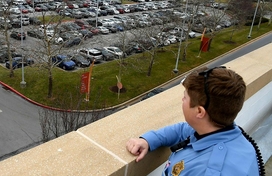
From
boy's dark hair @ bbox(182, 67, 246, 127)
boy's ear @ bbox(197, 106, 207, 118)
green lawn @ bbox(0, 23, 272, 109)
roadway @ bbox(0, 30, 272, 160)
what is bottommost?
roadway @ bbox(0, 30, 272, 160)

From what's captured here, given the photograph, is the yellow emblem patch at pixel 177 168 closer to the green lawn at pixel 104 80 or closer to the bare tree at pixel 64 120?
the bare tree at pixel 64 120

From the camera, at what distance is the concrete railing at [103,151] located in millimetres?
2066

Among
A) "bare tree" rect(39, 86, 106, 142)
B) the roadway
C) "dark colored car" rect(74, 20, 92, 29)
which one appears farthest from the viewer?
"dark colored car" rect(74, 20, 92, 29)

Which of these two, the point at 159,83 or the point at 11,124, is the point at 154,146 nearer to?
the point at 11,124

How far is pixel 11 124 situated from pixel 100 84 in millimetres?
7191

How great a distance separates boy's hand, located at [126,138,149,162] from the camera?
7.47 feet

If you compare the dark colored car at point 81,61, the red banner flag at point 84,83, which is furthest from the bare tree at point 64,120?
the dark colored car at point 81,61

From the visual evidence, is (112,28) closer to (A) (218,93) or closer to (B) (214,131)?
(B) (214,131)

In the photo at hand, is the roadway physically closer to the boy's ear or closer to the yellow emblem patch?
the yellow emblem patch

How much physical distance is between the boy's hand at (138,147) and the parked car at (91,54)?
25984 millimetres

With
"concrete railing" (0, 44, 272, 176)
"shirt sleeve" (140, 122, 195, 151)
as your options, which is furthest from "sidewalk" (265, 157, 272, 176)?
"shirt sleeve" (140, 122, 195, 151)

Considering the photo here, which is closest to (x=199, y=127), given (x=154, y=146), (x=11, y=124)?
(x=154, y=146)

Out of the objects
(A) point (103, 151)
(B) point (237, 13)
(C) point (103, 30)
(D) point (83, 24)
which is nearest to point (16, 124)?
(A) point (103, 151)

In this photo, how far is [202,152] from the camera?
1.94 m
